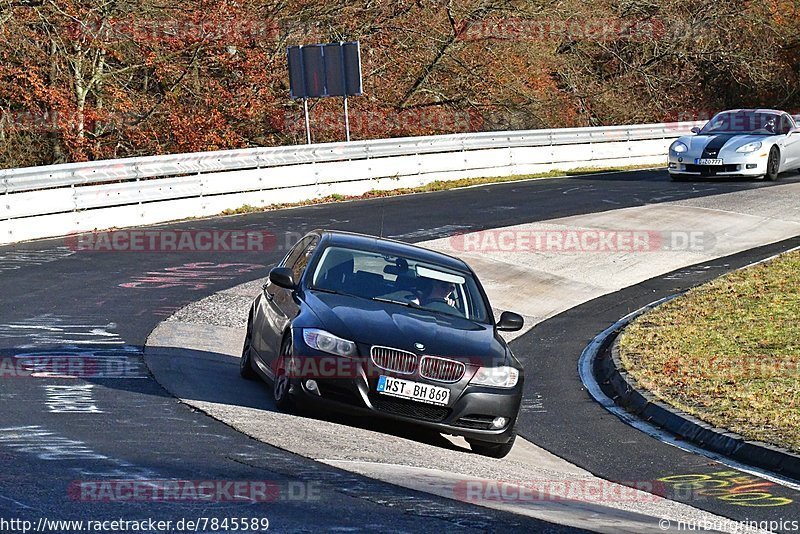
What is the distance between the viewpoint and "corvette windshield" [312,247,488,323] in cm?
986

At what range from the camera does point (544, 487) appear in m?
8.03

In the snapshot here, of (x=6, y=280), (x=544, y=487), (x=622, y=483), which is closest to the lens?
(x=544, y=487)

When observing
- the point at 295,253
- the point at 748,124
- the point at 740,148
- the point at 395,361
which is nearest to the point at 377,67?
the point at 748,124

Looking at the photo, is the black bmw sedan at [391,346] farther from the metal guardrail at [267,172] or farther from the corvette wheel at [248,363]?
the metal guardrail at [267,172]

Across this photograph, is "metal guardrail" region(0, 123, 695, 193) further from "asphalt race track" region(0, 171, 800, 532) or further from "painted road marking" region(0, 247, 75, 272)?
"painted road marking" region(0, 247, 75, 272)

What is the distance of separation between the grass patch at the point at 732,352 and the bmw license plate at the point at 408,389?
2.75 m

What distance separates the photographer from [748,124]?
26.9 meters

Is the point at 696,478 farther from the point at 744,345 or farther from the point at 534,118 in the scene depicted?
the point at 534,118

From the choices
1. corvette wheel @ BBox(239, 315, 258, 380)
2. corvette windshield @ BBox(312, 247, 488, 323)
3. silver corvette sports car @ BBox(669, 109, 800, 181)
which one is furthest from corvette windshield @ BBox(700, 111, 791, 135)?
corvette wheel @ BBox(239, 315, 258, 380)

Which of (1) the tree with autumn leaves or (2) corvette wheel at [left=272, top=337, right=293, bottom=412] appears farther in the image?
(1) the tree with autumn leaves

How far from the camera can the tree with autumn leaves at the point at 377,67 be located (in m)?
30.2

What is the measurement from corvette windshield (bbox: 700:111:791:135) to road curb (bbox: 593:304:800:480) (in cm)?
1466

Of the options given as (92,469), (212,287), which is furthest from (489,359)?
(212,287)

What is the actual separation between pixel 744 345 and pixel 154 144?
2198cm
